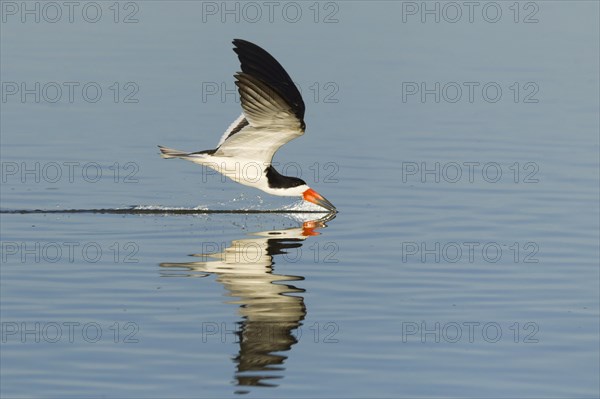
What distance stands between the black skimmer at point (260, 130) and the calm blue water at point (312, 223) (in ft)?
1.21

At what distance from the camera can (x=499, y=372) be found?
781 centimetres

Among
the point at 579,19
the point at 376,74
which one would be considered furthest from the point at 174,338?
the point at 579,19

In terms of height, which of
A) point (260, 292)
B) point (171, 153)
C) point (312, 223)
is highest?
point (171, 153)

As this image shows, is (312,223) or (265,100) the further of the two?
(312,223)

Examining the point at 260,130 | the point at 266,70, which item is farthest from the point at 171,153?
the point at 266,70

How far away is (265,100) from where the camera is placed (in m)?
11.3

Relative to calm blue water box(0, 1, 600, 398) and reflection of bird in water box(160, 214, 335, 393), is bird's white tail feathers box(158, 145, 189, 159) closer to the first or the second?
calm blue water box(0, 1, 600, 398)

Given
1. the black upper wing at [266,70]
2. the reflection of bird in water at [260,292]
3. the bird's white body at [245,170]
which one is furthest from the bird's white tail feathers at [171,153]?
the black upper wing at [266,70]

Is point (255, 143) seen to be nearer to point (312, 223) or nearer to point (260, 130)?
point (260, 130)

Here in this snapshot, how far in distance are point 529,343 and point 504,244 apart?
8.83 feet

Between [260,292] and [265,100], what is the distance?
232cm

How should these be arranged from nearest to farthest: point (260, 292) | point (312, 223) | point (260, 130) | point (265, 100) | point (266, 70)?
point (260, 292), point (266, 70), point (265, 100), point (260, 130), point (312, 223)

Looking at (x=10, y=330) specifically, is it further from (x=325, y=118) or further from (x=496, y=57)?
(x=496, y=57)

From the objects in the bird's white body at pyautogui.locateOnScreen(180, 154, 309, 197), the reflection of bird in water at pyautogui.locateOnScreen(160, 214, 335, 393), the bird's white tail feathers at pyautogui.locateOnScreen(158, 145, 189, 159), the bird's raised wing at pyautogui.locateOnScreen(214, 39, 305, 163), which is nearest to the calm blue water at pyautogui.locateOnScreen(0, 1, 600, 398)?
the reflection of bird in water at pyautogui.locateOnScreen(160, 214, 335, 393)
